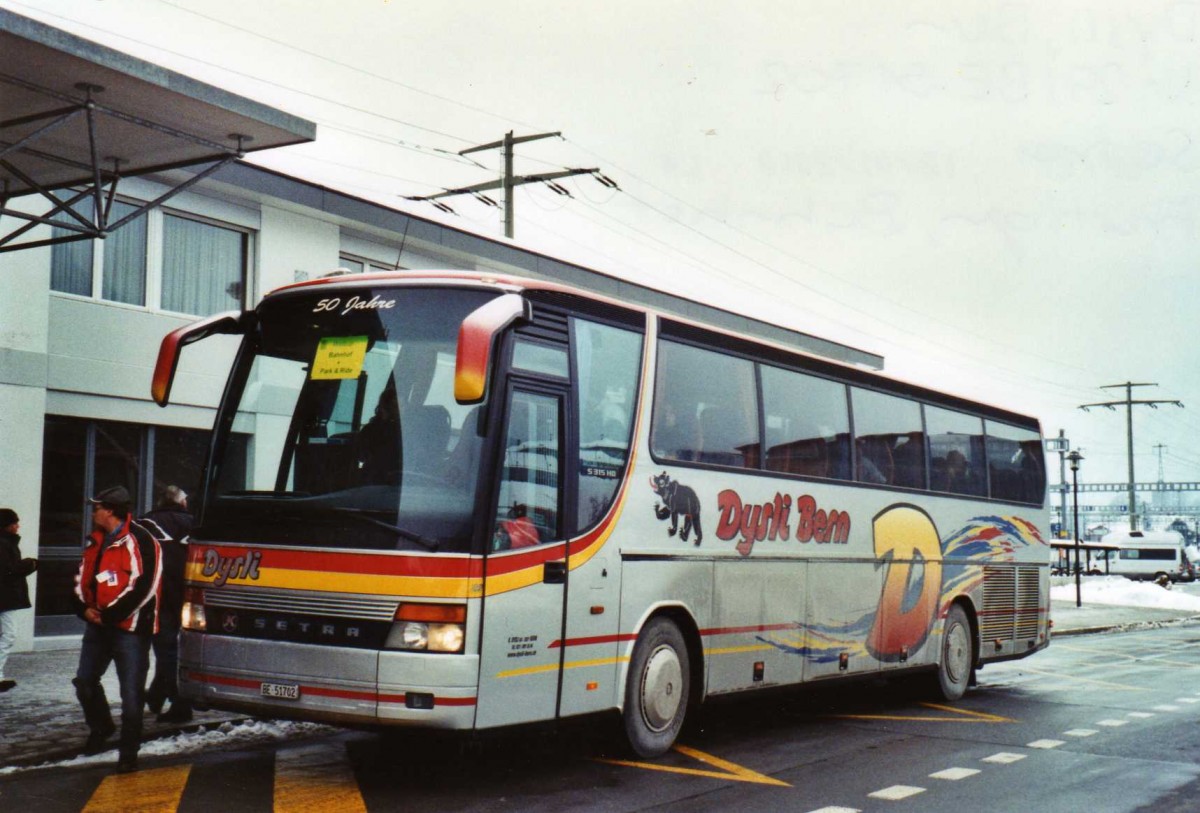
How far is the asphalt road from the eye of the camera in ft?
25.6

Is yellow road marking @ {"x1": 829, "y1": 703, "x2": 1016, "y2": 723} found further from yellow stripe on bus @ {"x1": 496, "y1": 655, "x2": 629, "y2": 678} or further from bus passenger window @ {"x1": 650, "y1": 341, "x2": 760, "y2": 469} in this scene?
yellow stripe on bus @ {"x1": 496, "y1": 655, "x2": 629, "y2": 678}

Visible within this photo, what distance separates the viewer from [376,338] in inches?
332

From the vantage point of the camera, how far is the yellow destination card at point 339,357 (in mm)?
8414

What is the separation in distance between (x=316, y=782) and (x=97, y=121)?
19.9ft

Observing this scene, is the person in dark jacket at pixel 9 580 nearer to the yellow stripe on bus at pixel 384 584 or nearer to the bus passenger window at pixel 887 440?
the yellow stripe on bus at pixel 384 584

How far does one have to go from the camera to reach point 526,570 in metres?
8.22

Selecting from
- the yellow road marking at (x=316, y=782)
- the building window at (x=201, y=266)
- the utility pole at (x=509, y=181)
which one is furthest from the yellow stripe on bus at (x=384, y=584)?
the utility pole at (x=509, y=181)

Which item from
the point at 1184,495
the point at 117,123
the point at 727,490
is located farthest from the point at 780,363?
the point at 1184,495

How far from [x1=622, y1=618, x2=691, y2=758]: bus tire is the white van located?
69753mm

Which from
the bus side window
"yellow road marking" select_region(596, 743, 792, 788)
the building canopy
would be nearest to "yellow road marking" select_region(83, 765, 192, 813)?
the bus side window

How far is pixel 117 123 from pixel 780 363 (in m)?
6.28

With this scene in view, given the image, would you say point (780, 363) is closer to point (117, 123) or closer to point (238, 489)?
point (238, 489)

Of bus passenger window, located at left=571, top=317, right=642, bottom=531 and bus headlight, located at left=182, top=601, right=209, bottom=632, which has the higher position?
bus passenger window, located at left=571, top=317, right=642, bottom=531

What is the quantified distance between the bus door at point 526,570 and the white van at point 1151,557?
7145 centimetres
